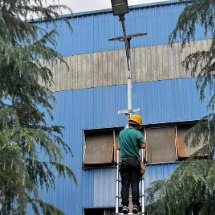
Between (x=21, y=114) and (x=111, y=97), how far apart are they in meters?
4.90

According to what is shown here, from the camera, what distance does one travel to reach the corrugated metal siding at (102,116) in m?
12.3

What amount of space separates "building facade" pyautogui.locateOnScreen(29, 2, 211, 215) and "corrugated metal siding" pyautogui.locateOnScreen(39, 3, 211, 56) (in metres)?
0.03

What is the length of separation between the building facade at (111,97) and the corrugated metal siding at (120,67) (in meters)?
0.03

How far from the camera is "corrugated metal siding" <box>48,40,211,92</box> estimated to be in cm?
1320

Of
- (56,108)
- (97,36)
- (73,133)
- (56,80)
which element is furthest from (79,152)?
(97,36)

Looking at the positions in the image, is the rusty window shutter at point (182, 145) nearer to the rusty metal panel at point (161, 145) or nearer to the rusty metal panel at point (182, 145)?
the rusty metal panel at point (182, 145)

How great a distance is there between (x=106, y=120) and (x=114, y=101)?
648 mm

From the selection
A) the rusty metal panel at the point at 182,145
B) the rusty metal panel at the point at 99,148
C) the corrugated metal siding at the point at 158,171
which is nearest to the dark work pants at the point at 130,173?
the corrugated metal siding at the point at 158,171

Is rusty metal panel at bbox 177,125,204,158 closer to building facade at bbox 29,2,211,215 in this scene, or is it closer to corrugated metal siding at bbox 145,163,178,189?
building facade at bbox 29,2,211,215

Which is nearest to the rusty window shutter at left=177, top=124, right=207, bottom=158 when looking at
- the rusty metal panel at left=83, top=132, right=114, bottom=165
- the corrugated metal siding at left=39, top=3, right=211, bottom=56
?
the rusty metal panel at left=83, top=132, right=114, bottom=165

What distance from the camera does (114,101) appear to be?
1318cm

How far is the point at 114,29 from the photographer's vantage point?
14.0 meters

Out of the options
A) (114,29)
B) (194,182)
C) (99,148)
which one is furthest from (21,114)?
(114,29)

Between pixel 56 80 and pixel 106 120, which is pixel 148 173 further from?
pixel 56 80
